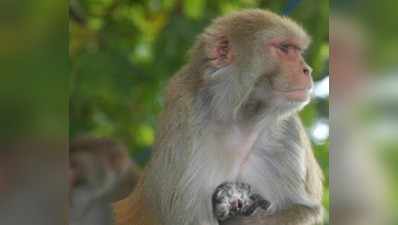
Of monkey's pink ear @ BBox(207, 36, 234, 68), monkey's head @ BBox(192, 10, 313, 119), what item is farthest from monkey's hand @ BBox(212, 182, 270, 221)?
monkey's pink ear @ BBox(207, 36, 234, 68)

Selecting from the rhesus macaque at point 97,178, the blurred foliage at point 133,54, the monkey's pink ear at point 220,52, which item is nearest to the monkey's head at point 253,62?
the monkey's pink ear at point 220,52

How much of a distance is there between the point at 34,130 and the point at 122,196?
141cm

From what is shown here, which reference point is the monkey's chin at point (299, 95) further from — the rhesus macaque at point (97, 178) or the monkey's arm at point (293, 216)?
the rhesus macaque at point (97, 178)

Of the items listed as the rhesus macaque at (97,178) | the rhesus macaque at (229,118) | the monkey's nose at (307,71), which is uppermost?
the monkey's nose at (307,71)

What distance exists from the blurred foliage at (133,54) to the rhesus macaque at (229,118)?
0.35ft

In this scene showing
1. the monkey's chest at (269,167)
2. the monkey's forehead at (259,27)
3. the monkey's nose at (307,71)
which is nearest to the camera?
the monkey's nose at (307,71)

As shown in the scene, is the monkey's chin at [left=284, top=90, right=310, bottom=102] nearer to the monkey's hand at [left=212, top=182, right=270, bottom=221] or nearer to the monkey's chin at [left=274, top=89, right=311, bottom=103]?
the monkey's chin at [left=274, top=89, right=311, bottom=103]

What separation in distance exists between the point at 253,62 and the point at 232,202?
1.41 feet

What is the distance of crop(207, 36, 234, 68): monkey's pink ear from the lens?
1.88 m

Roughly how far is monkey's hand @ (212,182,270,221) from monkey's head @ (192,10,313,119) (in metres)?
0.25

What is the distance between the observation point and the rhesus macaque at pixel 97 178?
6.69ft

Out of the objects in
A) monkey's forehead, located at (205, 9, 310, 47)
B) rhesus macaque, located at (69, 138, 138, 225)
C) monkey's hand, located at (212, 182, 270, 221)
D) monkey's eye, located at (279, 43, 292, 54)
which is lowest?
rhesus macaque, located at (69, 138, 138, 225)

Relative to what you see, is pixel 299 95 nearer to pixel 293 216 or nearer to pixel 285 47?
pixel 285 47

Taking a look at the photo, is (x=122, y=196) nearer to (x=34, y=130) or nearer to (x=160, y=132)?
(x=160, y=132)
